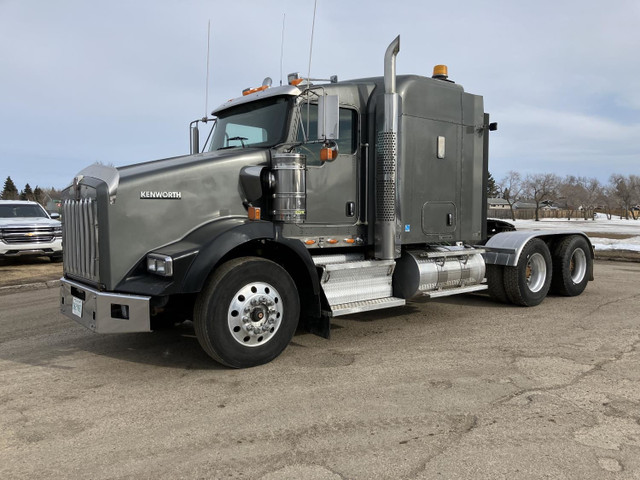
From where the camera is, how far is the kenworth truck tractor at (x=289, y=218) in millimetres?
4312

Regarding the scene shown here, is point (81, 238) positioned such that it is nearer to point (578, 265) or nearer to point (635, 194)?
point (578, 265)

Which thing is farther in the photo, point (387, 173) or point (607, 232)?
point (607, 232)

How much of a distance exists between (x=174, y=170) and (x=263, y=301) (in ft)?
4.84

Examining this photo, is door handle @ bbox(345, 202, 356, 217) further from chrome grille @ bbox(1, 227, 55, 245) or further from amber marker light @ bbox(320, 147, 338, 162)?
chrome grille @ bbox(1, 227, 55, 245)

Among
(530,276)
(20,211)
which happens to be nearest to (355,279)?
(530,276)

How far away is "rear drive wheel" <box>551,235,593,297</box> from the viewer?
8.09 m

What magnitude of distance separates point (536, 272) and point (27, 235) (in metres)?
12.3

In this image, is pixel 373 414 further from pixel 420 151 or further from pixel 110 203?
pixel 420 151

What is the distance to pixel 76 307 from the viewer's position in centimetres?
457

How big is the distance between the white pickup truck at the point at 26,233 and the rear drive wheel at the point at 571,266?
12.1 metres

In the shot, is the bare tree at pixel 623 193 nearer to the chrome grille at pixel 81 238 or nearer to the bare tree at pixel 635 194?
the bare tree at pixel 635 194

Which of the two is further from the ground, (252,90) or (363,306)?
(252,90)

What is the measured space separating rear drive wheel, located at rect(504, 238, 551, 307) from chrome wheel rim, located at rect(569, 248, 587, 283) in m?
0.89

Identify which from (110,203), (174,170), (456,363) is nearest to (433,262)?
(456,363)
